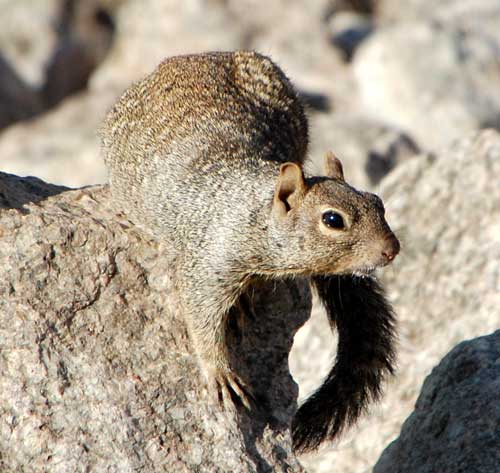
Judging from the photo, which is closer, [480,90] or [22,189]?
[22,189]

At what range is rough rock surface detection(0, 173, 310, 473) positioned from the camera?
14.3ft

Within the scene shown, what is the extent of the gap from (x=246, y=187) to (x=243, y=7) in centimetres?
856

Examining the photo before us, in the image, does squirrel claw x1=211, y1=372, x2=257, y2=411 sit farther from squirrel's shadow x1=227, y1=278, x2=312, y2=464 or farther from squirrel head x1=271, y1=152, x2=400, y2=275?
squirrel head x1=271, y1=152, x2=400, y2=275

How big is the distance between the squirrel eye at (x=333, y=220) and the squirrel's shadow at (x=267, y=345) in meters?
0.65

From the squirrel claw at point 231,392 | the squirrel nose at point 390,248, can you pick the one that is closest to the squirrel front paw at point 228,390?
the squirrel claw at point 231,392

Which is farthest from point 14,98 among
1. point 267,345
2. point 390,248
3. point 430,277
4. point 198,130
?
point 390,248

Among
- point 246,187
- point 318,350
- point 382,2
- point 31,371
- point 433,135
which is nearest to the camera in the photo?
point 31,371

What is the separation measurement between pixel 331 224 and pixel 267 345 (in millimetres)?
716

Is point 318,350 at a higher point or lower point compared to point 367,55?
lower

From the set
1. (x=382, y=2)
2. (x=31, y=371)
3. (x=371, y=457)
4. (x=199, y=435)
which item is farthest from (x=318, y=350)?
(x=382, y=2)

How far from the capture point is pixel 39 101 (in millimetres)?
12836

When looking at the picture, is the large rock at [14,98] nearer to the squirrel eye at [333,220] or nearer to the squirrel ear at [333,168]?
the squirrel ear at [333,168]

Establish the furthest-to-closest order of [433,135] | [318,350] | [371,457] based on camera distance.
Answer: [433,135] < [318,350] < [371,457]

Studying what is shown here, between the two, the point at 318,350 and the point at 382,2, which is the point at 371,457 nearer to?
the point at 318,350
